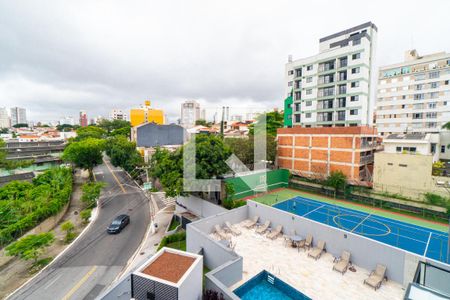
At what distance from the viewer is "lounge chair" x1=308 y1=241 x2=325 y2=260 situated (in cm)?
1099

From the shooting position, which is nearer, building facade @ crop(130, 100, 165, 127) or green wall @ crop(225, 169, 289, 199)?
green wall @ crop(225, 169, 289, 199)

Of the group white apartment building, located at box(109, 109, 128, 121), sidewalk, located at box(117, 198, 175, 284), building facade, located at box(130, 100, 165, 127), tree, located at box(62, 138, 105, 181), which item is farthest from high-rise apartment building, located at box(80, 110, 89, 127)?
sidewalk, located at box(117, 198, 175, 284)

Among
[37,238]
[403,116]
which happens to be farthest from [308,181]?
[403,116]

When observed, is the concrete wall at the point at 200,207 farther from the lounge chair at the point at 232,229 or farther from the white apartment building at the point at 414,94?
the white apartment building at the point at 414,94

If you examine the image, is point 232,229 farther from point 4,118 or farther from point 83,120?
point 4,118

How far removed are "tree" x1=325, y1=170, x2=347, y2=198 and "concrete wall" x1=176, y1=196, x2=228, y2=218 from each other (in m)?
14.1

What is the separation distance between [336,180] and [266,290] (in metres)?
18.1

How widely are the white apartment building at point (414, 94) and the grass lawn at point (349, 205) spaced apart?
25.5 meters

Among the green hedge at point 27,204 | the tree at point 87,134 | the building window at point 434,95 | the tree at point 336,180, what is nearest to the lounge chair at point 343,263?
the tree at point 336,180

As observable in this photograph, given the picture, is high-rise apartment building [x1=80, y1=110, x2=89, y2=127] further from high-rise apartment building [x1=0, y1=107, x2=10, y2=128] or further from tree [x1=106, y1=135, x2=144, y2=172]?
tree [x1=106, y1=135, x2=144, y2=172]

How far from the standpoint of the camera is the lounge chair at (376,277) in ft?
28.8

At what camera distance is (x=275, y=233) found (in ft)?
44.1

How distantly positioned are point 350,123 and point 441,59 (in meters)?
23.5

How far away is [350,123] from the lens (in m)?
28.7
